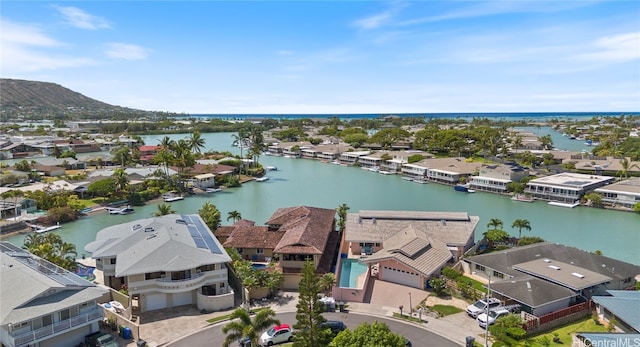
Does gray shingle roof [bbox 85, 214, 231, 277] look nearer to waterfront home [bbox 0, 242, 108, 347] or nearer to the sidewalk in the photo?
the sidewalk

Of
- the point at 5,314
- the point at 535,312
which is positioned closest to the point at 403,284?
the point at 535,312

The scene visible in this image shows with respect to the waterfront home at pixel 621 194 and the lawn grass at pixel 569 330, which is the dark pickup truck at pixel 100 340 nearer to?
the lawn grass at pixel 569 330

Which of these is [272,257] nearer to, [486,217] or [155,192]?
[486,217]

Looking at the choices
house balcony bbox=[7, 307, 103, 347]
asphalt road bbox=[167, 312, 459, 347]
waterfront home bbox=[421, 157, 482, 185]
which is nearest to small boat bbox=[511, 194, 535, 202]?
waterfront home bbox=[421, 157, 482, 185]

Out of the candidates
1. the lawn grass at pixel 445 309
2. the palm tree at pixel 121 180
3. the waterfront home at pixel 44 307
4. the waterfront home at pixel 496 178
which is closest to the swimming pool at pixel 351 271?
the lawn grass at pixel 445 309

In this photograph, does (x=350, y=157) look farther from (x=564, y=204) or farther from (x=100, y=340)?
(x=100, y=340)

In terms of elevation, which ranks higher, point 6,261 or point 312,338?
point 6,261

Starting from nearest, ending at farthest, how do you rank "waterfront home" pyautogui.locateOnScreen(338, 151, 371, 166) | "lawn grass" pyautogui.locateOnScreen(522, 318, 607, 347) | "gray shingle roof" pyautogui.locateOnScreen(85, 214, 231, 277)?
"lawn grass" pyautogui.locateOnScreen(522, 318, 607, 347)
"gray shingle roof" pyautogui.locateOnScreen(85, 214, 231, 277)
"waterfront home" pyautogui.locateOnScreen(338, 151, 371, 166)
